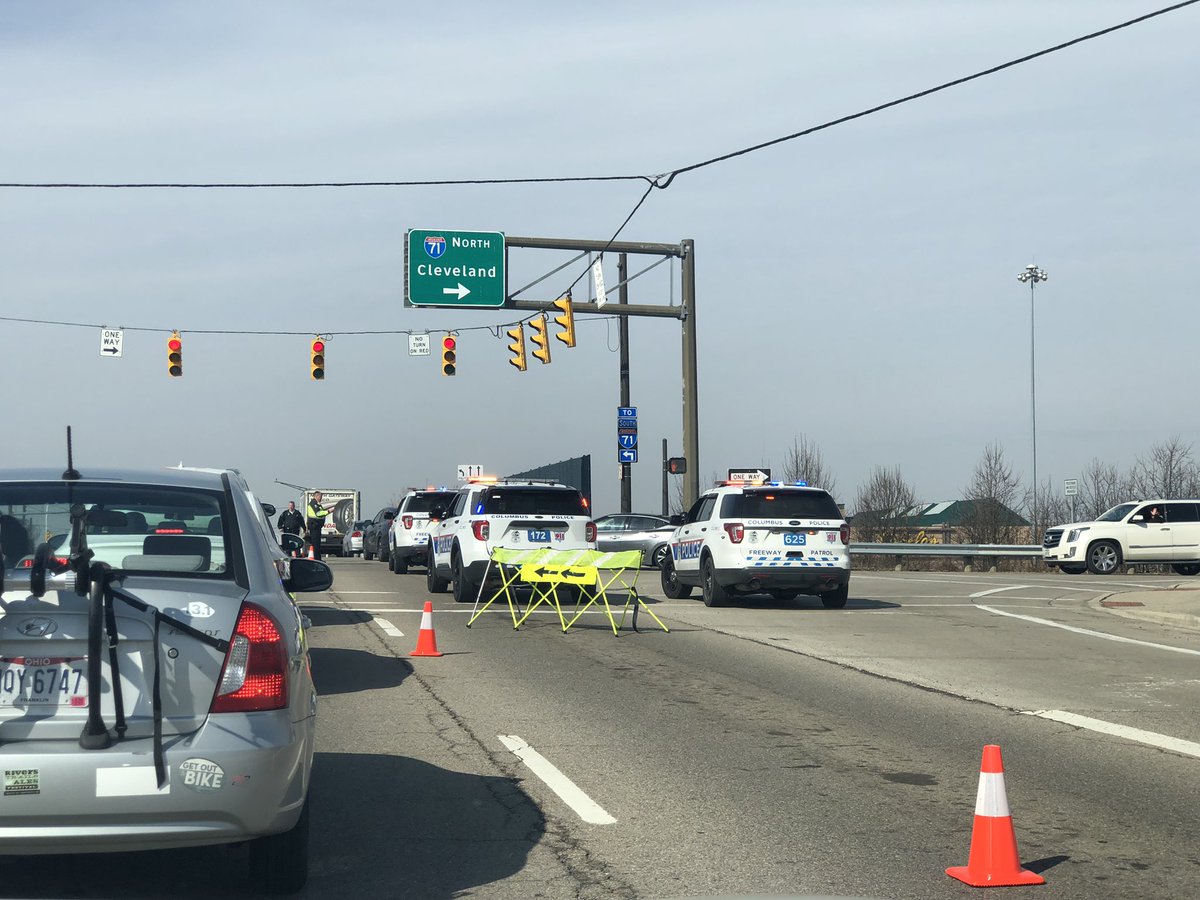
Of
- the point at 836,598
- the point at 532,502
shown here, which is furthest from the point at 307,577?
the point at 836,598

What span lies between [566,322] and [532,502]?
9516mm

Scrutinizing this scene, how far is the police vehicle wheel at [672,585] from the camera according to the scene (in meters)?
22.9

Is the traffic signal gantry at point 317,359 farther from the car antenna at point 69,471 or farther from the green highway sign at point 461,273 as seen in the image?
the car antenna at point 69,471

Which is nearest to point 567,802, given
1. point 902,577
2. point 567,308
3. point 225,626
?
point 225,626

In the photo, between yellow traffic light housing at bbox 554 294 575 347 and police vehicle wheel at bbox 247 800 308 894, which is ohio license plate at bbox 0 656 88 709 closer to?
police vehicle wheel at bbox 247 800 308 894

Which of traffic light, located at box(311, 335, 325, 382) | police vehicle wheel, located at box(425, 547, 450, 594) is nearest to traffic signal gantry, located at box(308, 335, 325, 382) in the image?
traffic light, located at box(311, 335, 325, 382)

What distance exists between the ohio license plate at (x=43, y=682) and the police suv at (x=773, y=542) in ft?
51.2

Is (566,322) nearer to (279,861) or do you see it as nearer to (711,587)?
(711,587)

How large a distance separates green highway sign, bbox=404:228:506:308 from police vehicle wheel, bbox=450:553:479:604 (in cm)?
1092

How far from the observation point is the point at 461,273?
3183 cm

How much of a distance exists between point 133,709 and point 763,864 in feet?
8.81

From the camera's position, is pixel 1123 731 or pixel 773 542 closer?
pixel 1123 731

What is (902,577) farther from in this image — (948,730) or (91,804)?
(91,804)

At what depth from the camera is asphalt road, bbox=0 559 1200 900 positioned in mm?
5941
